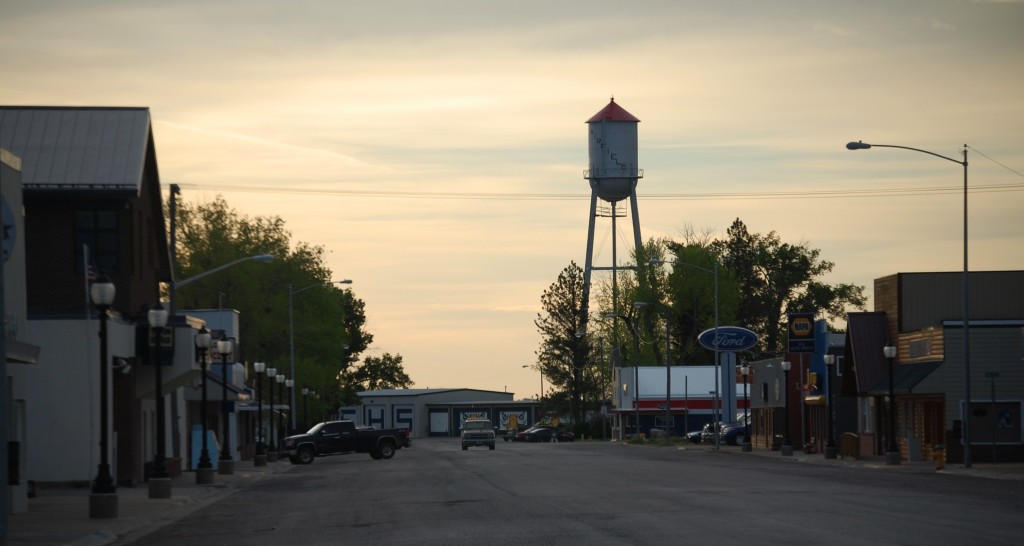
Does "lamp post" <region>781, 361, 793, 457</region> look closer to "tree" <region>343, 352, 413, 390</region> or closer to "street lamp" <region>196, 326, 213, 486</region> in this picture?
"street lamp" <region>196, 326, 213, 486</region>

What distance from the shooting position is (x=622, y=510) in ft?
80.5

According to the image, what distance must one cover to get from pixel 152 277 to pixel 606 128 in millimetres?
60053

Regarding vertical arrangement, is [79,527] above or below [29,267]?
below

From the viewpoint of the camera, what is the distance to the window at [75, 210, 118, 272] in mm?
40469

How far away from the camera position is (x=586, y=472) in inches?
1649

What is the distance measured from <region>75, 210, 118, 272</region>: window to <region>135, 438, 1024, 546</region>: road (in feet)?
26.5

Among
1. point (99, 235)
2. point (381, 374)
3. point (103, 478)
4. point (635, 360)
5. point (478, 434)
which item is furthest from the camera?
point (381, 374)

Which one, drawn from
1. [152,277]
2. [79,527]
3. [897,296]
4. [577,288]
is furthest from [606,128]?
[79,527]

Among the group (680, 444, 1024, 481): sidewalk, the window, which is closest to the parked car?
(680, 444, 1024, 481): sidewalk

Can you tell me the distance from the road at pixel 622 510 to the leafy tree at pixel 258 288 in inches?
1799

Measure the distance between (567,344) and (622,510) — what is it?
106786 mm

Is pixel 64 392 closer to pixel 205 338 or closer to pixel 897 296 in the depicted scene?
pixel 205 338

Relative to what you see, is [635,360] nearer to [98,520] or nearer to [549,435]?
[549,435]

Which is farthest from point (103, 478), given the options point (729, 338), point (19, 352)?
point (729, 338)
